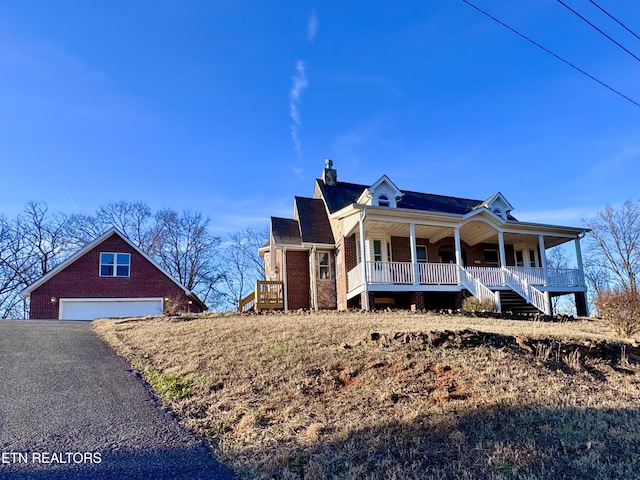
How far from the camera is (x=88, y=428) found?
4641 mm

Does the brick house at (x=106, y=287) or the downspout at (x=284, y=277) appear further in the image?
the brick house at (x=106, y=287)

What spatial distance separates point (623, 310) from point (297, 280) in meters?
12.2

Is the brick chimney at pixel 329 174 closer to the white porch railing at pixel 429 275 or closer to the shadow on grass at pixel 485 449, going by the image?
the white porch railing at pixel 429 275

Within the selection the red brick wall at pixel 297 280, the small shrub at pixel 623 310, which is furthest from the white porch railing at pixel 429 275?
the small shrub at pixel 623 310

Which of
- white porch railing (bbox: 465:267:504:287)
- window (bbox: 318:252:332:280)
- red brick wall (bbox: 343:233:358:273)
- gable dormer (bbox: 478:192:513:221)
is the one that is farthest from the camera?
gable dormer (bbox: 478:192:513:221)

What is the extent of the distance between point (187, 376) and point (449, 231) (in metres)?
14.1

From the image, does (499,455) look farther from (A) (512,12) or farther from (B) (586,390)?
(A) (512,12)

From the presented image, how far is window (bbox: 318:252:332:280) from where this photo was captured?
19.0 m

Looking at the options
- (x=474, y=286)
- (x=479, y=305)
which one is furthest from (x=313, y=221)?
(x=479, y=305)

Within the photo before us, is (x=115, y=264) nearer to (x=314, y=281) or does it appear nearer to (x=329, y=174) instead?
(x=314, y=281)

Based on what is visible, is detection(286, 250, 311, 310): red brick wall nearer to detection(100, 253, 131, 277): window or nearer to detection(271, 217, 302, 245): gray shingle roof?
detection(271, 217, 302, 245): gray shingle roof

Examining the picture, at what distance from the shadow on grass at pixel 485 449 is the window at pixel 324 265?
14426mm

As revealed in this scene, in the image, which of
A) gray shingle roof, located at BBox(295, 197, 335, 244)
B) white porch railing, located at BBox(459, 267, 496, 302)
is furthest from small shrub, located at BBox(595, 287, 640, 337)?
gray shingle roof, located at BBox(295, 197, 335, 244)

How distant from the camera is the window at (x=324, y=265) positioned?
19.0 meters
